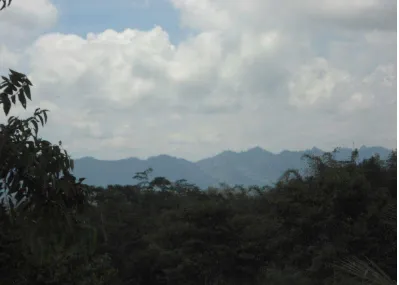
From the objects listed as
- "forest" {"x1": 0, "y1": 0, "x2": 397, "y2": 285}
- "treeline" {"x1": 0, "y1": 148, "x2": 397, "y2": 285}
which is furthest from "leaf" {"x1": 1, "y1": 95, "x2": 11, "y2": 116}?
"treeline" {"x1": 0, "y1": 148, "x2": 397, "y2": 285}

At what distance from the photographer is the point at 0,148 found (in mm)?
1862

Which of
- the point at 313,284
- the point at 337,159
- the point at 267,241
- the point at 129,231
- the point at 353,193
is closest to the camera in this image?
the point at 313,284

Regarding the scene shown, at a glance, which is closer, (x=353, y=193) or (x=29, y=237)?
(x=29, y=237)

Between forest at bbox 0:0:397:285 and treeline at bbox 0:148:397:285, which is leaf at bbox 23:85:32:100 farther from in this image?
treeline at bbox 0:148:397:285

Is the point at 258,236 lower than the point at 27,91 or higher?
lower

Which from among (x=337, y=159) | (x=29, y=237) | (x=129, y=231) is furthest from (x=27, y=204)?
(x=129, y=231)

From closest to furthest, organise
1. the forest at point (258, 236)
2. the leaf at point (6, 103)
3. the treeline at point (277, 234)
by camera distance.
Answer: the leaf at point (6, 103), the forest at point (258, 236), the treeline at point (277, 234)

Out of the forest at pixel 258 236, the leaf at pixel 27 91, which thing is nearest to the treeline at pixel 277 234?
the forest at pixel 258 236

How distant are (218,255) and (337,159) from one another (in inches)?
221

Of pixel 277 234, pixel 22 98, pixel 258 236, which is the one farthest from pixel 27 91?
pixel 258 236

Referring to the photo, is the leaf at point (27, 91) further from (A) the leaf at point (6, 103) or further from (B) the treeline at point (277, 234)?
(B) the treeline at point (277, 234)

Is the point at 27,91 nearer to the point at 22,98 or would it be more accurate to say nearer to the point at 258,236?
the point at 22,98

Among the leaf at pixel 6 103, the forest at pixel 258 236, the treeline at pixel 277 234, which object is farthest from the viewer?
the treeline at pixel 277 234

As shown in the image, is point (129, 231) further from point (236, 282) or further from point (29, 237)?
point (29, 237)
